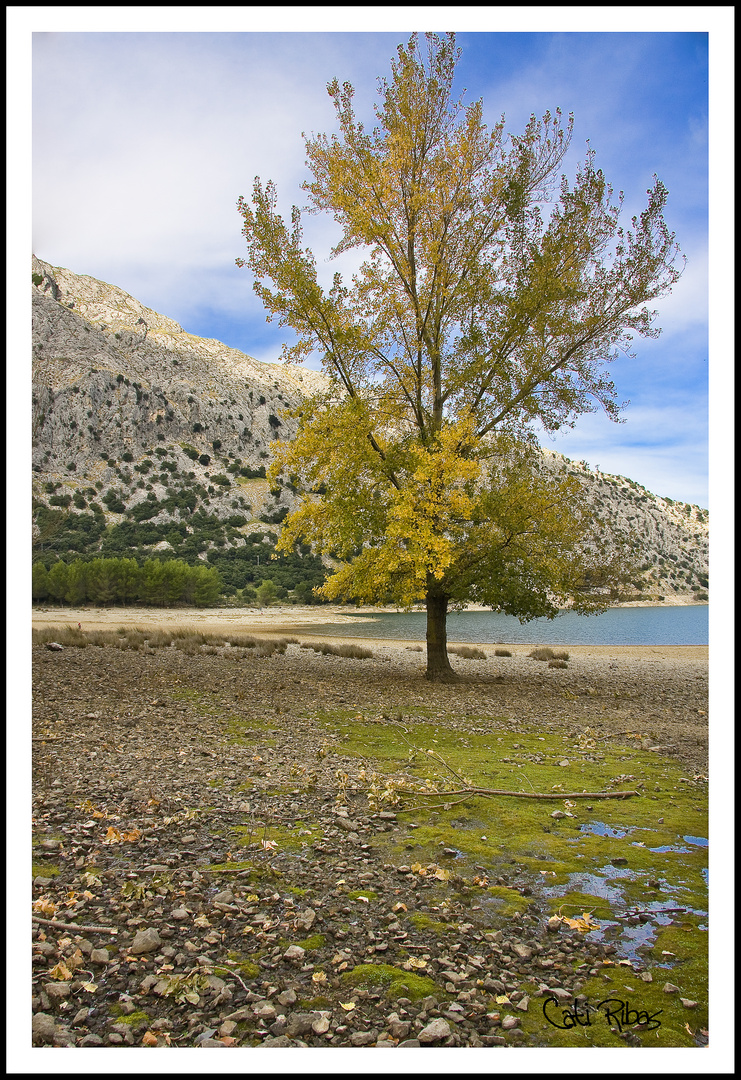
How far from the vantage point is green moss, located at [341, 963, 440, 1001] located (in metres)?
3.08

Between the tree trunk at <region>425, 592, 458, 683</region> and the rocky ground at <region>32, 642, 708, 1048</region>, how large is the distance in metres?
7.90

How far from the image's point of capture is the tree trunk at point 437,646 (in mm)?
16562

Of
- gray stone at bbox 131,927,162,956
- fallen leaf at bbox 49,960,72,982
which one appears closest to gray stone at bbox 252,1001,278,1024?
gray stone at bbox 131,927,162,956

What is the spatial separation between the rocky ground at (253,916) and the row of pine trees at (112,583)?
58194 mm

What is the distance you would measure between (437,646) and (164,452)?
108673 mm

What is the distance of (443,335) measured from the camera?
1656cm

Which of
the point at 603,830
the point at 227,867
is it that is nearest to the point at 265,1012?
the point at 227,867

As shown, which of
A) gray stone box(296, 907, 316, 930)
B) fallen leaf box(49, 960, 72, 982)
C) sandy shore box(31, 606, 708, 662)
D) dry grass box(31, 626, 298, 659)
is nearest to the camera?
fallen leaf box(49, 960, 72, 982)

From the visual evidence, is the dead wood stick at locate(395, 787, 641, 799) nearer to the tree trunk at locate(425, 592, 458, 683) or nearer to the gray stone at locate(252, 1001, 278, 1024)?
the gray stone at locate(252, 1001, 278, 1024)

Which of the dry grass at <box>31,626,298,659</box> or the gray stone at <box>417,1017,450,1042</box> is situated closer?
the gray stone at <box>417,1017,450,1042</box>

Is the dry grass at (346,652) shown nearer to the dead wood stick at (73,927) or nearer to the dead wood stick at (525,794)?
the dead wood stick at (525,794)

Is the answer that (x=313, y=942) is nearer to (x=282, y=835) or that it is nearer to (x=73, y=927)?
(x=73, y=927)
